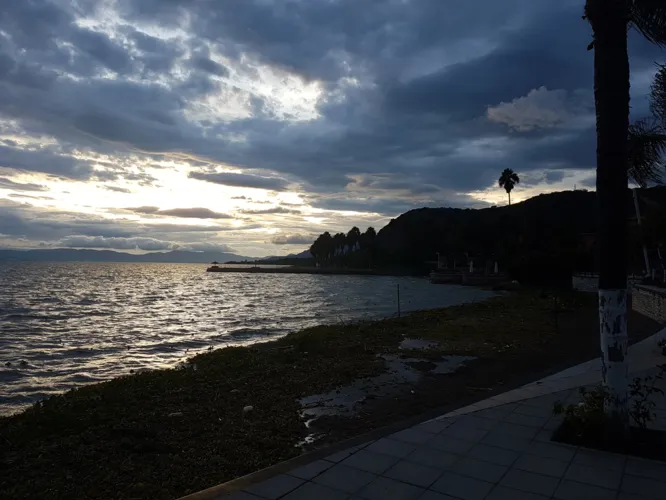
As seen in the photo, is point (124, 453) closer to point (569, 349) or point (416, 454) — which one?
point (416, 454)

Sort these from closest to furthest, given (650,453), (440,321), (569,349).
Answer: (650,453), (569,349), (440,321)

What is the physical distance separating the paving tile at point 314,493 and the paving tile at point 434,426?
2103mm

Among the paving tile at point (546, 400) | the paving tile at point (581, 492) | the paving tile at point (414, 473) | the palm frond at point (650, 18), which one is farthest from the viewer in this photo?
the paving tile at point (546, 400)

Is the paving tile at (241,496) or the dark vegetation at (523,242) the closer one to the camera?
the paving tile at (241,496)

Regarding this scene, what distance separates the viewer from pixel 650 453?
17.1 ft

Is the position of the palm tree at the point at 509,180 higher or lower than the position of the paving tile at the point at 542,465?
higher

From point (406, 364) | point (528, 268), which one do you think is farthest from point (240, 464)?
point (528, 268)

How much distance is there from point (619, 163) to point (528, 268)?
59.6 m

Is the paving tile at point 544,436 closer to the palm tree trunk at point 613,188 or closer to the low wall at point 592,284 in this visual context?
the palm tree trunk at point 613,188

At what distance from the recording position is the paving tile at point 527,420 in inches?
252

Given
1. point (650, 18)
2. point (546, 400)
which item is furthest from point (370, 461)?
point (650, 18)

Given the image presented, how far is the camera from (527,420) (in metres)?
6.58

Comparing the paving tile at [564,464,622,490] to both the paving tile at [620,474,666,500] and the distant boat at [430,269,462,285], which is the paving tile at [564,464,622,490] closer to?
the paving tile at [620,474,666,500]

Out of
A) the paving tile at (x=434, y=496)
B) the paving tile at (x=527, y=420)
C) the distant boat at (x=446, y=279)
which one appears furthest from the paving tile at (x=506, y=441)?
the distant boat at (x=446, y=279)
